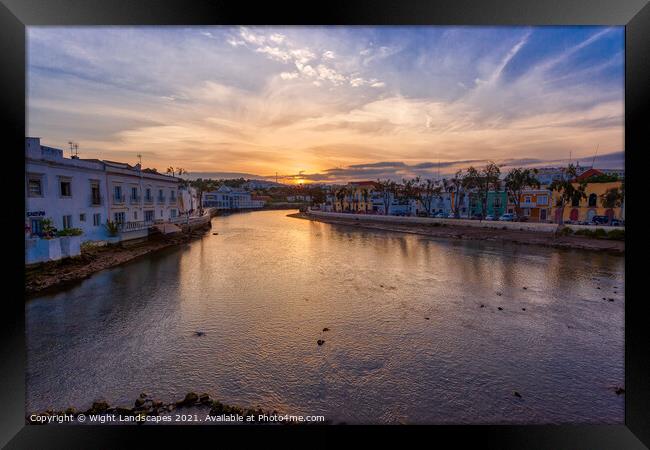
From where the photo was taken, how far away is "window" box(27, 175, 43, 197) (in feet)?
35.5

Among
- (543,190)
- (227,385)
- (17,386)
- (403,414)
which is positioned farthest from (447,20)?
(543,190)

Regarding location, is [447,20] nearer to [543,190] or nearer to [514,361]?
[514,361]

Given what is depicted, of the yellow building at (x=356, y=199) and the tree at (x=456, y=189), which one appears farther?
the yellow building at (x=356, y=199)

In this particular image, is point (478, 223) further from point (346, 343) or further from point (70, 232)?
point (70, 232)

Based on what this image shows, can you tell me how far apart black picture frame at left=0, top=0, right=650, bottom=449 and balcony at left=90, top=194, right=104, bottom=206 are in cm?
1334

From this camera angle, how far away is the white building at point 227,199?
64.1m

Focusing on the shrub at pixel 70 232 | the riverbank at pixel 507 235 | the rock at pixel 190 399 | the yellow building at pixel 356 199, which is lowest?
the rock at pixel 190 399

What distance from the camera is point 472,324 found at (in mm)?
7457

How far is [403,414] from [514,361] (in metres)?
2.79

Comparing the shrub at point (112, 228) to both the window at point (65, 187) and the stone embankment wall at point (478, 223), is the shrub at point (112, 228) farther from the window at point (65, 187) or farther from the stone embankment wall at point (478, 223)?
the stone embankment wall at point (478, 223)

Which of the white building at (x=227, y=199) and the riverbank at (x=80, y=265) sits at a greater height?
the white building at (x=227, y=199)

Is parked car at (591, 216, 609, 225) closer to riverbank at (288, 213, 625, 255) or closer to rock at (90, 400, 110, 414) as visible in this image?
riverbank at (288, 213, 625, 255)

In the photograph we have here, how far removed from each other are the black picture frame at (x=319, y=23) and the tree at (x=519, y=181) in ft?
99.2

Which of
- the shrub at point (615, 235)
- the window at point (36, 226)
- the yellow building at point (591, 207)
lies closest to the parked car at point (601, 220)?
the yellow building at point (591, 207)
